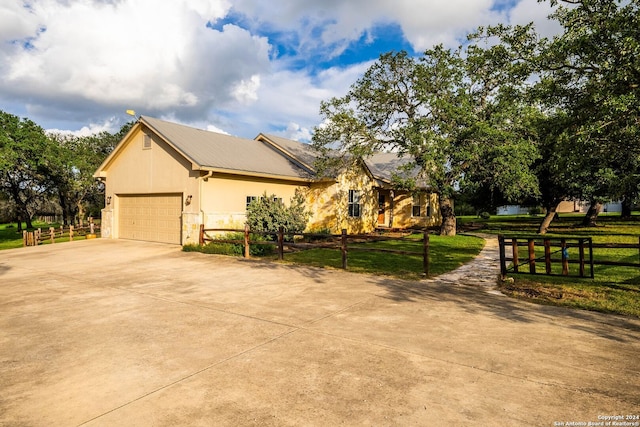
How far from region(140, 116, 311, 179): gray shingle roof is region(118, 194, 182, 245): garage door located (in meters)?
2.46

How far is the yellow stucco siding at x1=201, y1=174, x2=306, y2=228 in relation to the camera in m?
17.3

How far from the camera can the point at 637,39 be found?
772 cm

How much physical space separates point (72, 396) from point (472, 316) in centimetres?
611

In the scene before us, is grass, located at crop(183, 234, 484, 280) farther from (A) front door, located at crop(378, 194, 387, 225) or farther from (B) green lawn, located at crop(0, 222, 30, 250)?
(B) green lawn, located at crop(0, 222, 30, 250)

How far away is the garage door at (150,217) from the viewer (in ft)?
60.1

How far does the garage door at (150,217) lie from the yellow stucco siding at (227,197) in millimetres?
1797

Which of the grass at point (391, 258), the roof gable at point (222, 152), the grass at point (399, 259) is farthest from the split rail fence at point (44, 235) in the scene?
the grass at point (399, 259)

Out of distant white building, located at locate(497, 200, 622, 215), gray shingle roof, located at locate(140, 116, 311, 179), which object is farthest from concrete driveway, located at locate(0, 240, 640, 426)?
distant white building, located at locate(497, 200, 622, 215)

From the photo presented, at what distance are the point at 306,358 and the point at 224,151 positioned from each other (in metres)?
16.5

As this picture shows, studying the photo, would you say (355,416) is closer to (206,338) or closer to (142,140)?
(206,338)

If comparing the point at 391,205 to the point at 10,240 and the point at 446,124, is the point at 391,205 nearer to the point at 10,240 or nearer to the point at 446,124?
the point at 446,124

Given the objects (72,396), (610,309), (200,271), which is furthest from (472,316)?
(200,271)

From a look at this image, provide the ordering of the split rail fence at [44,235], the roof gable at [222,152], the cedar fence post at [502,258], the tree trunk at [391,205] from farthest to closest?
the tree trunk at [391,205]
the split rail fence at [44,235]
the roof gable at [222,152]
the cedar fence post at [502,258]

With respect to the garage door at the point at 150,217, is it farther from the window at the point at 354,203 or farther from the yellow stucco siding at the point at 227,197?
the window at the point at 354,203
